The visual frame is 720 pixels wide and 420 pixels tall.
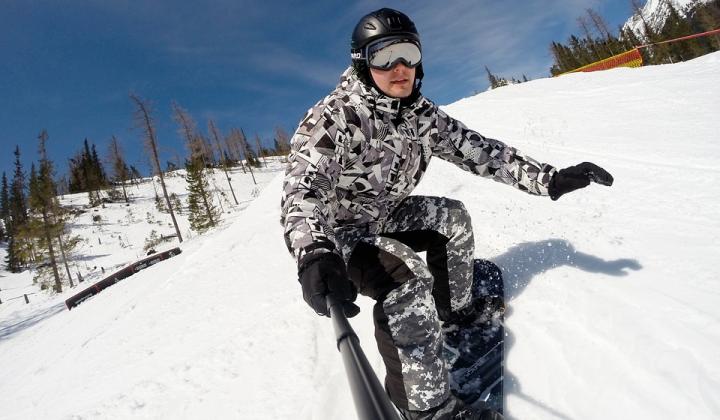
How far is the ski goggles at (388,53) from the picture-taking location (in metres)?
2.17

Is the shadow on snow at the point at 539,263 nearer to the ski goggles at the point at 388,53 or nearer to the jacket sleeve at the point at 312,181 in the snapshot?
the jacket sleeve at the point at 312,181

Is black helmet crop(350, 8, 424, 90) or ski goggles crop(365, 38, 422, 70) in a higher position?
black helmet crop(350, 8, 424, 90)

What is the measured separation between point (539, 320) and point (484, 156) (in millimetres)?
1204

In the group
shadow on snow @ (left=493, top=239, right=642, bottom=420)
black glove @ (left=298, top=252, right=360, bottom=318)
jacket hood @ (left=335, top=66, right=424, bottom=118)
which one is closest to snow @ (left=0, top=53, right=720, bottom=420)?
shadow on snow @ (left=493, top=239, right=642, bottom=420)

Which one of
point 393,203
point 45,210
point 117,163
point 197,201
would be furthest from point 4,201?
point 393,203

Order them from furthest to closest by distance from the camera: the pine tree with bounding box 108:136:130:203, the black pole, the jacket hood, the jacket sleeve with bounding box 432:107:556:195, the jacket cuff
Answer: the pine tree with bounding box 108:136:130:203
the jacket sleeve with bounding box 432:107:556:195
the jacket hood
the jacket cuff
the black pole

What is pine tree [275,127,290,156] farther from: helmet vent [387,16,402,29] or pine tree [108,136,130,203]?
helmet vent [387,16,402,29]

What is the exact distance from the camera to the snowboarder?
166 cm

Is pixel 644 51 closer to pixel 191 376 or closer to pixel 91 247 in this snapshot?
pixel 191 376

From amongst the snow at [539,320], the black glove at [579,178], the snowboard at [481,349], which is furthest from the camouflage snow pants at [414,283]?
the black glove at [579,178]

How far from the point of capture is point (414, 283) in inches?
71.1

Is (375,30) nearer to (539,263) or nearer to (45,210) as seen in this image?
(539,263)

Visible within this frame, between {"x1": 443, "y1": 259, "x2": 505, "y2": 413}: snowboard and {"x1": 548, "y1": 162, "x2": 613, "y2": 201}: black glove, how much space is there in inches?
31.1

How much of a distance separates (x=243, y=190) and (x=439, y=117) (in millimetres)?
52648
